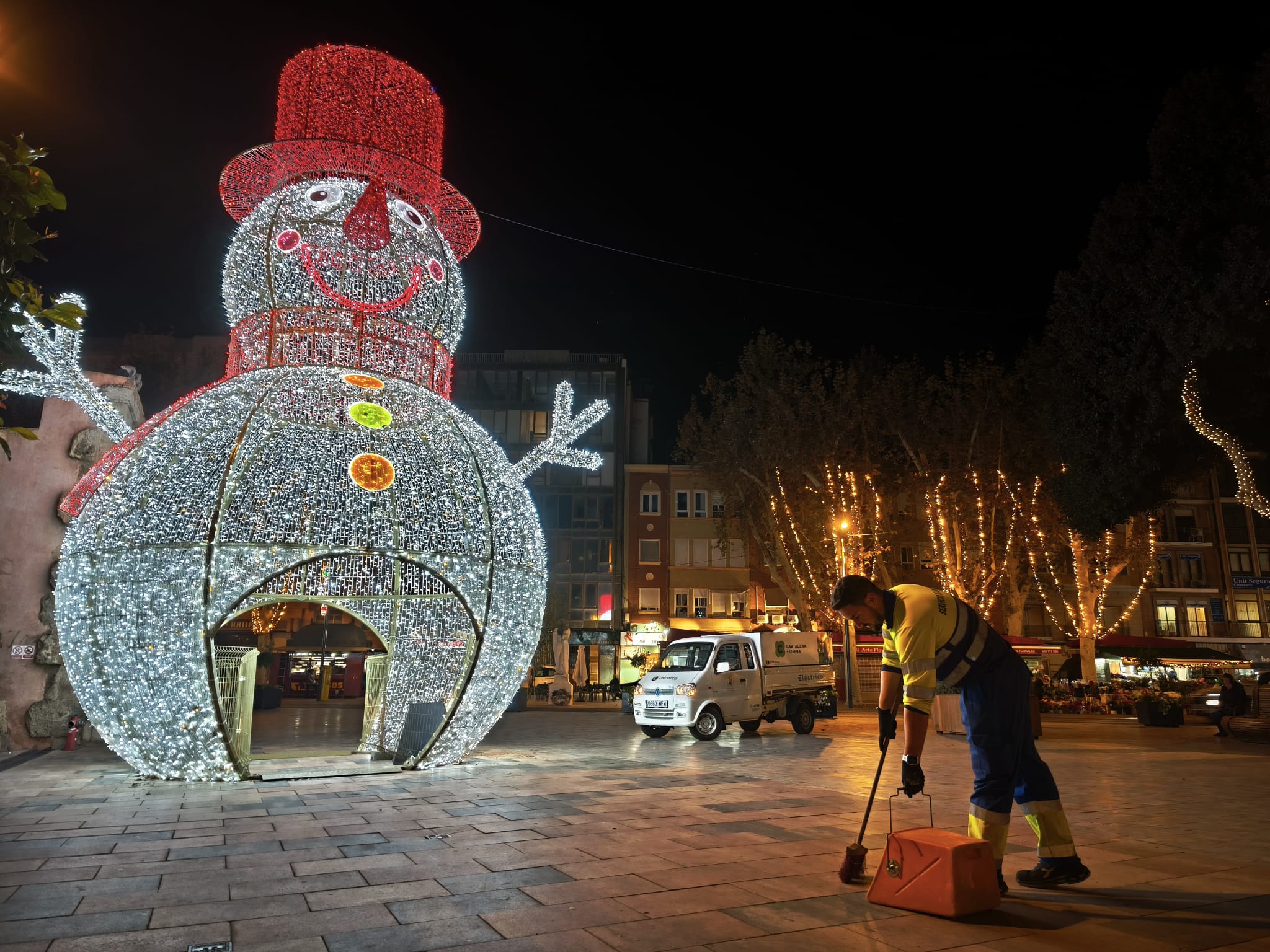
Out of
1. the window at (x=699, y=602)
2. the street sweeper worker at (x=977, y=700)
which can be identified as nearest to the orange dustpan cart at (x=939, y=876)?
the street sweeper worker at (x=977, y=700)

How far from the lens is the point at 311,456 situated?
8.89 meters

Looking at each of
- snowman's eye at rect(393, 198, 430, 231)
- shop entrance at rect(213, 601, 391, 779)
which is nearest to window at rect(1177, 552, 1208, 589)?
shop entrance at rect(213, 601, 391, 779)

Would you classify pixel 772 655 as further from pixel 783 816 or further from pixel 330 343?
pixel 330 343

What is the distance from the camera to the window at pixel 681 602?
3953 centimetres

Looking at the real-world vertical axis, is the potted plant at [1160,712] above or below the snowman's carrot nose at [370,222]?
below

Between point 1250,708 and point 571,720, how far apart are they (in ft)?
50.8

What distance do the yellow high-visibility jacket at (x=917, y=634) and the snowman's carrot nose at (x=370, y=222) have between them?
716 centimetres

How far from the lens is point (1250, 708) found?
1875 cm

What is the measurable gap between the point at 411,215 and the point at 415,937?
8.11 m

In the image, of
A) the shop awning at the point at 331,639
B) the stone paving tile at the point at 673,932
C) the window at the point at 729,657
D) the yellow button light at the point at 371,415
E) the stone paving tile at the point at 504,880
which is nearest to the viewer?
the stone paving tile at the point at 673,932

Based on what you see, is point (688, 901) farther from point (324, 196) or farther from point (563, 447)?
point (324, 196)

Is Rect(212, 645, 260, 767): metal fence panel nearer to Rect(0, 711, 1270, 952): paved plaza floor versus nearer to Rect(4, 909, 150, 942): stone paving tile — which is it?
Rect(0, 711, 1270, 952): paved plaza floor

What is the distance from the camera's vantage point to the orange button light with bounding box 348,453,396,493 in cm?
874

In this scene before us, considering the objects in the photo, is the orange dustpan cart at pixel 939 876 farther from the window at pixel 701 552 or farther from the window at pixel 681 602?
the window at pixel 701 552
